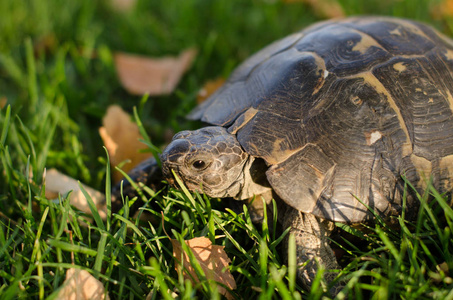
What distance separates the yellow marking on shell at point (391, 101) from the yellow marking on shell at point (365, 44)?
218 mm

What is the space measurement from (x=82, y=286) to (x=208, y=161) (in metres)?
0.96

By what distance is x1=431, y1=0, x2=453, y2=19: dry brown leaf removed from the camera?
5.18 metres

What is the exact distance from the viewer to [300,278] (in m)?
2.28

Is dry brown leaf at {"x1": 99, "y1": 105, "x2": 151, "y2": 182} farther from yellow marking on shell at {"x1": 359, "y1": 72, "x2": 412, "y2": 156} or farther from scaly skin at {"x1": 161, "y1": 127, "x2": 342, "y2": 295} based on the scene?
yellow marking on shell at {"x1": 359, "y1": 72, "x2": 412, "y2": 156}

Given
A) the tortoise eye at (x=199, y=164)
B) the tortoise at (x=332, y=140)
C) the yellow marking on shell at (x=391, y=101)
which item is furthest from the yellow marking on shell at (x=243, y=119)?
the yellow marking on shell at (x=391, y=101)

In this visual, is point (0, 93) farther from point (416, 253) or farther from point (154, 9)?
point (416, 253)

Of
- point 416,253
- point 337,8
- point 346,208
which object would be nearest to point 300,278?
point 346,208

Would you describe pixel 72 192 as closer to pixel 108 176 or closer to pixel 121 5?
pixel 108 176

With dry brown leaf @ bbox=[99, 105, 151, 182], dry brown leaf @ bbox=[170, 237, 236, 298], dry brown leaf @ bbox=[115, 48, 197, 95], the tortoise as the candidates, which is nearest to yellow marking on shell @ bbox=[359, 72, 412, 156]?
the tortoise

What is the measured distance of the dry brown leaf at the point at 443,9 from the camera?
17.0 ft

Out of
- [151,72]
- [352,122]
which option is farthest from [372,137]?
[151,72]

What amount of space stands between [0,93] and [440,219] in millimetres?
4160

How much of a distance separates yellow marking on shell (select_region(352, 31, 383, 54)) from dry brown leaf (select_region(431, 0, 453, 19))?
3095 mm

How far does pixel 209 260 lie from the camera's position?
2184 millimetres
